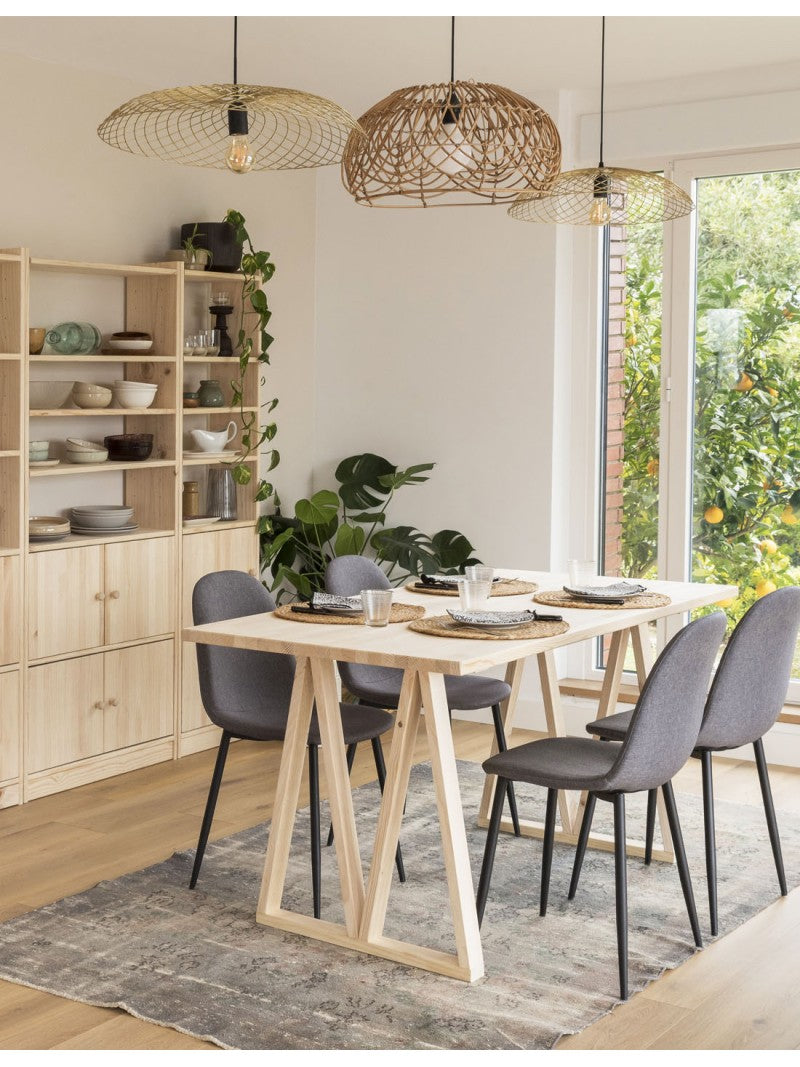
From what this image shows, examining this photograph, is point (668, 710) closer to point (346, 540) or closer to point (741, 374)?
point (741, 374)

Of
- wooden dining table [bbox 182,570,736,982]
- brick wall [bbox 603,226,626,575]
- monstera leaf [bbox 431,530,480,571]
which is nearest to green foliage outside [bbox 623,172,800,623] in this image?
brick wall [bbox 603,226,626,575]

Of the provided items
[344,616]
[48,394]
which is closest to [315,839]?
[344,616]

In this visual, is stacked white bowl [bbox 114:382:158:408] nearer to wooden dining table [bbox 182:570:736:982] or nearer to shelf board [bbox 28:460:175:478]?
shelf board [bbox 28:460:175:478]

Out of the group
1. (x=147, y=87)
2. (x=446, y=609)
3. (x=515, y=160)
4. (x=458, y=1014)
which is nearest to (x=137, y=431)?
(x=147, y=87)

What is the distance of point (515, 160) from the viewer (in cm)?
300

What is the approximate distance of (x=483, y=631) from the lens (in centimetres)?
323

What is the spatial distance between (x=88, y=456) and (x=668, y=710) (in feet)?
8.17

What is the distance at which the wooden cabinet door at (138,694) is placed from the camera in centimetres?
471

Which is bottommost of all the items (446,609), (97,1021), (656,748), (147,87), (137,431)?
(97,1021)

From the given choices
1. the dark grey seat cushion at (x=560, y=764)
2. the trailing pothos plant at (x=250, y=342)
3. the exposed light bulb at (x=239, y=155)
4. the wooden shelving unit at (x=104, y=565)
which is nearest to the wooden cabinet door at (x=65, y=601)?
the wooden shelving unit at (x=104, y=565)

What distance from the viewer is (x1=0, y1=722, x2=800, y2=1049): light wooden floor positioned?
2746 mm
